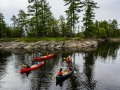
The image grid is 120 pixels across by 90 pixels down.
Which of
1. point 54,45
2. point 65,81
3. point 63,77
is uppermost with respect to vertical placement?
point 54,45

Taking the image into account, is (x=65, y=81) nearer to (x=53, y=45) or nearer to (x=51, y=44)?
(x=53, y=45)

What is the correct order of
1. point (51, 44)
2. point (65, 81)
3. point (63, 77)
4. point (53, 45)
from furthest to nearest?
point (51, 44), point (53, 45), point (63, 77), point (65, 81)

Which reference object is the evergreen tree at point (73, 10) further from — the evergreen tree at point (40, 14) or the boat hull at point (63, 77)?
the boat hull at point (63, 77)

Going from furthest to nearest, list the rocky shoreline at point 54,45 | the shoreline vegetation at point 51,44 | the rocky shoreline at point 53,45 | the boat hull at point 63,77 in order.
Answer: the shoreline vegetation at point 51,44 < the rocky shoreline at point 53,45 < the rocky shoreline at point 54,45 < the boat hull at point 63,77

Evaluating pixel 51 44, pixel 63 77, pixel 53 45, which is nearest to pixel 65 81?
pixel 63 77

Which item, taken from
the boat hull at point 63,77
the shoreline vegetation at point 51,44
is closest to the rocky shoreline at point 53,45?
the shoreline vegetation at point 51,44

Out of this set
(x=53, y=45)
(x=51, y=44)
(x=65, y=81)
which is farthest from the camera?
(x=51, y=44)

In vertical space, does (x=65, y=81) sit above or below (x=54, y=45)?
below

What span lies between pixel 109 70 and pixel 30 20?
51991 mm

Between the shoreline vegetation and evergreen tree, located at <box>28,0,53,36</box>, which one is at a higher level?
evergreen tree, located at <box>28,0,53,36</box>

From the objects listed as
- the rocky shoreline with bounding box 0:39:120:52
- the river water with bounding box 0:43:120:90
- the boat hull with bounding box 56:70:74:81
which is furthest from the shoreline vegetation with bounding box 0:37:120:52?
the boat hull with bounding box 56:70:74:81

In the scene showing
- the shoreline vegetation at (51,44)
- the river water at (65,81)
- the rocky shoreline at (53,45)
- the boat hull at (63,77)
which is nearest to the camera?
the river water at (65,81)

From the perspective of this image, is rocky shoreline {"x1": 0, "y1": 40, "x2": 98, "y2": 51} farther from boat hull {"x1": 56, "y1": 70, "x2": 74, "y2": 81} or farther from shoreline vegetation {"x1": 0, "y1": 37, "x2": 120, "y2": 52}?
boat hull {"x1": 56, "y1": 70, "x2": 74, "y2": 81}

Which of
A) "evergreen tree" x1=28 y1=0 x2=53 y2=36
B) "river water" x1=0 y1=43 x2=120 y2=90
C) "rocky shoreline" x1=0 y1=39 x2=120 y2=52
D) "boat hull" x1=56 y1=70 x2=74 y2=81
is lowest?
"river water" x1=0 y1=43 x2=120 y2=90
